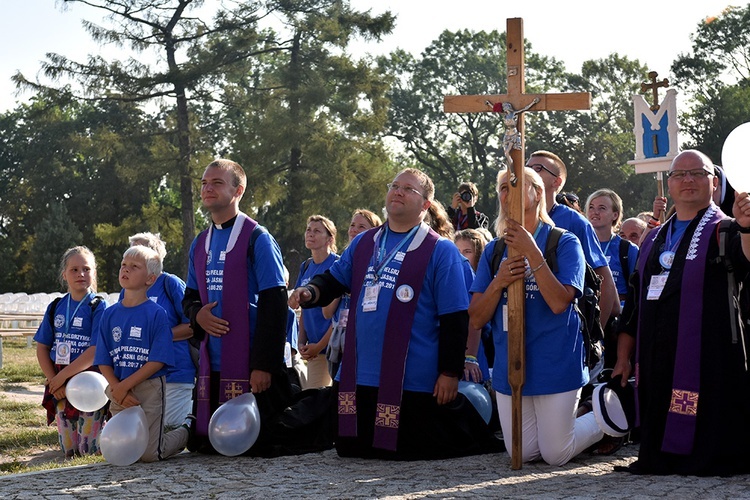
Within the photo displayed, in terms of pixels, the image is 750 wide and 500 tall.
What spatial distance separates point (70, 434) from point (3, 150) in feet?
181

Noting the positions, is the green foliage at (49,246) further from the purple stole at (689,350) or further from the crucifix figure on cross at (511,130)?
the purple stole at (689,350)

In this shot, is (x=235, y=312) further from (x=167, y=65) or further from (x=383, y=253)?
(x=167, y=65)

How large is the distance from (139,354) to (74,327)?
1472 mm

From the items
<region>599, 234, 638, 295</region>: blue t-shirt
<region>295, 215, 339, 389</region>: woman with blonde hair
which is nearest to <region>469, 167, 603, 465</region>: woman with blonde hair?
<region>599, 234, 638, 295</region>: blue t-shirt

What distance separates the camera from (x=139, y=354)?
743 centimetres

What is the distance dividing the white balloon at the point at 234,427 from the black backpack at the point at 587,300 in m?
1.83

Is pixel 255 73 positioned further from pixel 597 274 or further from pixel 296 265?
pixel 597 274

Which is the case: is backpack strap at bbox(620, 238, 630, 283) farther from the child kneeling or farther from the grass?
the grass

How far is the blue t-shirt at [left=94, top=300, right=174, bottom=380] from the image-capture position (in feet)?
24.3

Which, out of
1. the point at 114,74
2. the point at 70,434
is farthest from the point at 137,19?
the point at 70,434

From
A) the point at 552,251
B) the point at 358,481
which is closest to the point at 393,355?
the point at 358,481

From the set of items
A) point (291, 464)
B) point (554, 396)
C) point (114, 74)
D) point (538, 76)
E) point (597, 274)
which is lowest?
point (291, 464)

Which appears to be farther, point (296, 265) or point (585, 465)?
point (296, 265)

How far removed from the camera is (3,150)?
60562 millimetres
